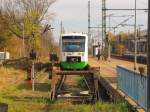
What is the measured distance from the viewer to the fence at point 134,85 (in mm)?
15519

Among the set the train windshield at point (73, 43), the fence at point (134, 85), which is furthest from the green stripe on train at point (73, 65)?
the fence at point (134, 85)

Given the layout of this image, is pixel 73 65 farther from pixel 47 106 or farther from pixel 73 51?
pixel 47 106

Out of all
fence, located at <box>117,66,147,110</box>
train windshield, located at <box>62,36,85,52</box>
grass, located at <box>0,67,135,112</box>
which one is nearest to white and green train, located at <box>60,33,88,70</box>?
train windshield, located at <box>62,36,85,52</box>

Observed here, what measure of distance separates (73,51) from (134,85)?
1792 centimetres

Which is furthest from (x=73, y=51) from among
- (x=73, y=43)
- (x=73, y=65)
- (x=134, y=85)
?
(x=134, y=85)

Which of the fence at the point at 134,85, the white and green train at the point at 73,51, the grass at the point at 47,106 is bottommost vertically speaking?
the grass at the point at 47,106

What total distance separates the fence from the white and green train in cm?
1125

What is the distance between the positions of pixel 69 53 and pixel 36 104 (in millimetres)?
14197

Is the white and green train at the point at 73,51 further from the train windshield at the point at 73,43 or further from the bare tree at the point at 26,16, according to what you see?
the bare tree at the point at 26,16

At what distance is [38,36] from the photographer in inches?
2785

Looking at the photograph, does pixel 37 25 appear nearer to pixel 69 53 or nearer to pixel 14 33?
pixel 14 33

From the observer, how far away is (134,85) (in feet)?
59.7

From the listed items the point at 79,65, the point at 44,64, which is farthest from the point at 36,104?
the point at 44,64

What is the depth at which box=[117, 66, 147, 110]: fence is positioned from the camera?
15.5 metres
